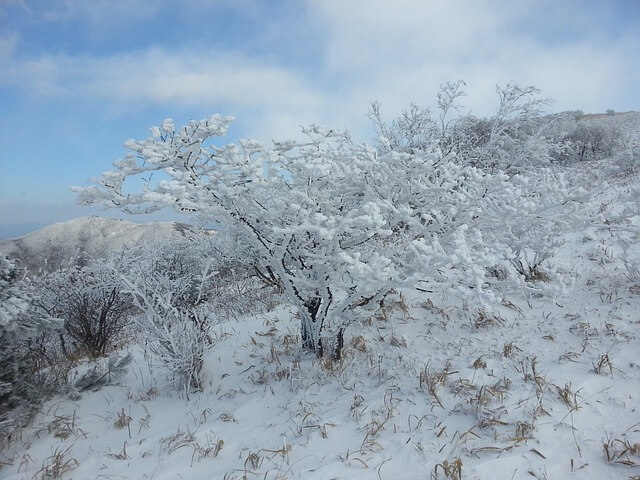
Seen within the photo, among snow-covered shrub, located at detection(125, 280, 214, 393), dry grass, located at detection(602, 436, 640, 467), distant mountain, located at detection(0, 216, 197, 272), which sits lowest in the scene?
dry grass, located at detection(602, 436, 640, 467)

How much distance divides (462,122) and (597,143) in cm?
1565

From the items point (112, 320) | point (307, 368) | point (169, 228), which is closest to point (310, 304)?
point (307, 368)

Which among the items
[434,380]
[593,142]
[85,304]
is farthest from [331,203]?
[593,142]

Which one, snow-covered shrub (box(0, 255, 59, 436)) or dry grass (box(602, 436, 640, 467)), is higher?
snow-covered shrub (box(0, 255, 59, 436))

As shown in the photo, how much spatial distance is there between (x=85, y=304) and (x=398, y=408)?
7140 mm

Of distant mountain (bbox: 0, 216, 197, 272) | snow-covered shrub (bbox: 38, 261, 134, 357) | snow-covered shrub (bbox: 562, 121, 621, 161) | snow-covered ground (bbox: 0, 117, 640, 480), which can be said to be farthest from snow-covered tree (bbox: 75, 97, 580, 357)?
distant mountain (bbox: 0, 216, 197, 272)

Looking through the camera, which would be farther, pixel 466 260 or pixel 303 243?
pixel 303 243

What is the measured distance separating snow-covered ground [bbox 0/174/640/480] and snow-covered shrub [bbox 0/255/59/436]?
277 millimetres

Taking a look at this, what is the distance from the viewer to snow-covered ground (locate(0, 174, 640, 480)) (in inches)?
113

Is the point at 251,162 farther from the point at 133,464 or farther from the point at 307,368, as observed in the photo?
the point at 133,464

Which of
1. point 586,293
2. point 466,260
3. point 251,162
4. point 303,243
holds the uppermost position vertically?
point 251,162

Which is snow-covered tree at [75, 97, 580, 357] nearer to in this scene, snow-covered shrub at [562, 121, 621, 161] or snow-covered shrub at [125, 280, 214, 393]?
snow-covered shrub at [125, 280, 214, 393]

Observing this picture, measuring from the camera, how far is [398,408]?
11.7ft

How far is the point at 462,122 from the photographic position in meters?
12.3
